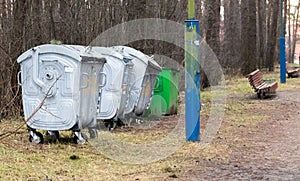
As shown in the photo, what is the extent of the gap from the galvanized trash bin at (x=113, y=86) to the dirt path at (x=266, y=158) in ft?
7.56

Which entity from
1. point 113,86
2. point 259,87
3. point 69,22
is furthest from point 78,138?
point 259,87

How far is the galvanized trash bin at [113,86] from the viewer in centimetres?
1070

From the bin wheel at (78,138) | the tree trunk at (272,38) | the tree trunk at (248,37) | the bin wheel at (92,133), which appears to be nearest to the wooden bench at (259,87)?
the bin wheel at (92,133)

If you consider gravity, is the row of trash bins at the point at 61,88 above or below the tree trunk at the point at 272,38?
below

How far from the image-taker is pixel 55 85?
28.9 feet

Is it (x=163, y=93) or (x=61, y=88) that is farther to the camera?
(x=163, y=93)

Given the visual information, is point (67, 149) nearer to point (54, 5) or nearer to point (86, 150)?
point (86, 150)

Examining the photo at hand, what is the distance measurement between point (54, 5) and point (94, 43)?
122 centimetres

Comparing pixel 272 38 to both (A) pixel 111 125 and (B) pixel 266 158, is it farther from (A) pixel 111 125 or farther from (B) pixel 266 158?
(B) pixel 266 158

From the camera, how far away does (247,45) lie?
30547mm

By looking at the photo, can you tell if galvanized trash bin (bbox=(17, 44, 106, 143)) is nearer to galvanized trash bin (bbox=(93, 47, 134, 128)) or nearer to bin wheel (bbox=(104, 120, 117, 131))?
galvanized trash bin (bbox=(93, 47, 134, 128))

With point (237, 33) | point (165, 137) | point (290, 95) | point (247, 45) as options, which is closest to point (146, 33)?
point (290, 95)

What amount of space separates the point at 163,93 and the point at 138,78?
1.54 metres

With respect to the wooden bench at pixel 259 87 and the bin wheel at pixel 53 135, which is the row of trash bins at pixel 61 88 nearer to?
the bin wheel at pixel 53 135
